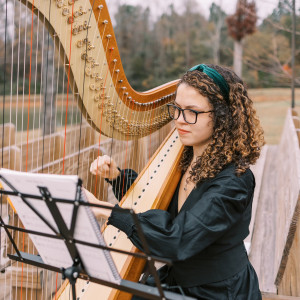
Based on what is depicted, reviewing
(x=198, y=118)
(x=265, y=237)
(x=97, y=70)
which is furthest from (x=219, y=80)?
(x=265, y=237)

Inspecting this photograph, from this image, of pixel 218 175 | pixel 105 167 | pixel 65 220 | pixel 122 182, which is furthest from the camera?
pixel 122 182

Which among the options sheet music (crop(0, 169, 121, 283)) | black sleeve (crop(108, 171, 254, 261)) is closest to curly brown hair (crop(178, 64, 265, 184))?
black sleeve (crop(108, 171, 254, 261))

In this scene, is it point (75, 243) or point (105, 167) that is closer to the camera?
point (75, 243)

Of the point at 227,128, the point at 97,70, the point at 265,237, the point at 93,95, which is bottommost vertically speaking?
the point at 265,237

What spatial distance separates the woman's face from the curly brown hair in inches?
0.9

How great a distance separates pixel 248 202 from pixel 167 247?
474mm

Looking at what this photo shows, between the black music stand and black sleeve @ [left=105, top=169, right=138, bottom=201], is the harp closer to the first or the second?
black sleeve @ [left=105, top=169, right=138, bottom=201]

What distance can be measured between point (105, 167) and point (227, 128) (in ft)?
2.51

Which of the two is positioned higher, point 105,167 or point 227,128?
point 227,128

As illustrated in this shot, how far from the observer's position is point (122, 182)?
2.42 m

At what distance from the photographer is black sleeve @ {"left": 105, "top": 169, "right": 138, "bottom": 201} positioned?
2379 mm

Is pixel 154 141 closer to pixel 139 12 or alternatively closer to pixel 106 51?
pixel 106 51

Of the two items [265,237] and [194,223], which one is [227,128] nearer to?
[194,223]

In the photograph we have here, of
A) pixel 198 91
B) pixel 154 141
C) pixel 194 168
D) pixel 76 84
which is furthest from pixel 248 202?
pixel 154 141
